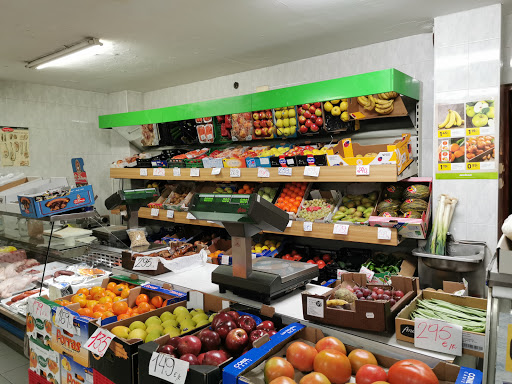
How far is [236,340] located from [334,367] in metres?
0.44

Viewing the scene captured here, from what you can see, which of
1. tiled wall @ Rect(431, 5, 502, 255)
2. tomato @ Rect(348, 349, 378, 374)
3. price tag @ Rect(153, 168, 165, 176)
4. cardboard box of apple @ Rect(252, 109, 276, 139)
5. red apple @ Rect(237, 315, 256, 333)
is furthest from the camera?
price tag @ Rect(153, 168, 165, 176)

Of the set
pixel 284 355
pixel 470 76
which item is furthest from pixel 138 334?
pixel 470 76

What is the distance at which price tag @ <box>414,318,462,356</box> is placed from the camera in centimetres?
159

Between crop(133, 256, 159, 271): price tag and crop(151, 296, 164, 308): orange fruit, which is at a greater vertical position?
crop(133, 256, 159, 271): price tag

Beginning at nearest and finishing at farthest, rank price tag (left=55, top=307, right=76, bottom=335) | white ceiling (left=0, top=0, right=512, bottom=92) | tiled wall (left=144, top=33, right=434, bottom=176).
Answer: price tag (left=55, top=307, right=76, bottom=335), white ceiling (left=0, top=0, right=512, bottom=92), tiled wall (left=144, top=33, right=434, bottom=176)

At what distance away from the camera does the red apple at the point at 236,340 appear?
176 cm

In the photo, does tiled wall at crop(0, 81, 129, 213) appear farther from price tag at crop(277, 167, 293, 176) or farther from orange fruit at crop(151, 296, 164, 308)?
orange fruit at crop(151, 296, 164, 308)

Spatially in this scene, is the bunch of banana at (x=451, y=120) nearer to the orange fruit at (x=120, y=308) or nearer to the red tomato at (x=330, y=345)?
the red tomato at (x=330, y=345)

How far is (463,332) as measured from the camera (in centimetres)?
161

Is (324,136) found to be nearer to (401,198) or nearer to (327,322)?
(401,198)

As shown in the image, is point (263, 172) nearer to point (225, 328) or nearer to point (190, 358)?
point (225, 328)

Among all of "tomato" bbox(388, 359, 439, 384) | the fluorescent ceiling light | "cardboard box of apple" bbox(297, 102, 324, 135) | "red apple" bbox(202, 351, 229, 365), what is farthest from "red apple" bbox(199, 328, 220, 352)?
the fluorescent ceiling light

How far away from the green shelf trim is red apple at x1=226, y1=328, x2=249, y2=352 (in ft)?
8.36

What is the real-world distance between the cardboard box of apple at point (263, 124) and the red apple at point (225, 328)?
313cm
